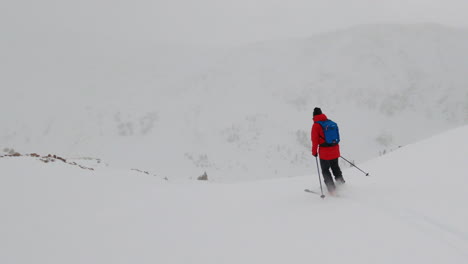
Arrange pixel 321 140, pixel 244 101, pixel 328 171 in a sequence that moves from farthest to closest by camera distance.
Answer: pixel 244 101, pixel 328 171, pixel 321 140

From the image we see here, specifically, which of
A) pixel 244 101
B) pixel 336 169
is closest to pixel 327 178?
pixel 336 169

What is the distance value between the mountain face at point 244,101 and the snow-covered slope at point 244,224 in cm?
1899

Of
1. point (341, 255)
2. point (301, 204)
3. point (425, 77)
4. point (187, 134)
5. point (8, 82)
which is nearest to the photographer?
point (341, 255)

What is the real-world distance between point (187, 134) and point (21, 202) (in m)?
26.5

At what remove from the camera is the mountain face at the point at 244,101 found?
31000 millimetres

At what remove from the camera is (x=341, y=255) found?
398cm

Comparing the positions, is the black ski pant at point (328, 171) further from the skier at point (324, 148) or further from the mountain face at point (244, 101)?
the mountain face at point (244, 101)

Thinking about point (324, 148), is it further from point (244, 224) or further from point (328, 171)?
point (244, 224)

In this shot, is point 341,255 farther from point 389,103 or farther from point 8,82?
point 8,82

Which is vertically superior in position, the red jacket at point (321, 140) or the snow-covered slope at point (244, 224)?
the red jacket at point (321, 140)

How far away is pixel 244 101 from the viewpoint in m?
38.0

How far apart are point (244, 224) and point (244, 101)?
108 feet

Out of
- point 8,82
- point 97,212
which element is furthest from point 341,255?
point 8,82

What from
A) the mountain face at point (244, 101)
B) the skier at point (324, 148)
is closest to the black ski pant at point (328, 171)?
the skier at point (324, 148)
